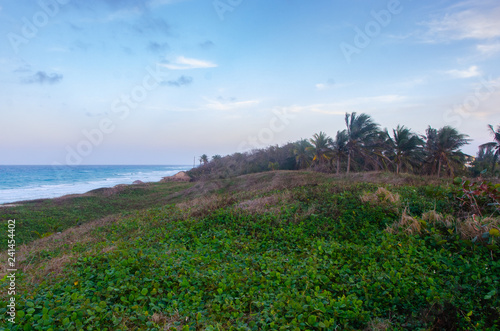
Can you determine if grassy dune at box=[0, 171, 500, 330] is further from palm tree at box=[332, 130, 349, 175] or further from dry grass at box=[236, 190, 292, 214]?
palm tree at box=[332, 130, 349, 175]

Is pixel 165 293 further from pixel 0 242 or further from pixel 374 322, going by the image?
pixel 0 242

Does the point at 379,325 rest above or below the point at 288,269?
below

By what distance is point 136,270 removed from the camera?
4.96 metres

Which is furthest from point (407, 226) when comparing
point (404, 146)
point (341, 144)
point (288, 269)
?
point (404, 146)

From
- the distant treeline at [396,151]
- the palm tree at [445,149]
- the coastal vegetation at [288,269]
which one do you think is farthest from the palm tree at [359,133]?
the coastal vegetation at [288,269]

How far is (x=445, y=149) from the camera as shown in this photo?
27.5 metres

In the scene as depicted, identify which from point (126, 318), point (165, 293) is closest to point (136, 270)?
point (165, 293)

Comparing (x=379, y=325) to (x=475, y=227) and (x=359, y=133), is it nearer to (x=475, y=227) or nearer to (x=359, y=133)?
(x=475, y=227)

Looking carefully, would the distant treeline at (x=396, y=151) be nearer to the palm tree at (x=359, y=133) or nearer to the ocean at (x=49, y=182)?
the palm tree at (x=359, y=133)

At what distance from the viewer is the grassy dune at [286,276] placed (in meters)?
3.63

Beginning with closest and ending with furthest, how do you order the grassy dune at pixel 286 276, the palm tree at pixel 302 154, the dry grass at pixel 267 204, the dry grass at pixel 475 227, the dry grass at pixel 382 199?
the grassy dune at pixel 286 276 → the dry grass at pixel 475 227 → the dry grass at pixel 382 199 → the dry grass at pixel 267 204 → the palm tree at pixel 302 154

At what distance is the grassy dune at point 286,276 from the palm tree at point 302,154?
2544 cm

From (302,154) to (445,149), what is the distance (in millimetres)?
14758

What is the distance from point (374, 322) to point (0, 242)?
13957 millimetres
